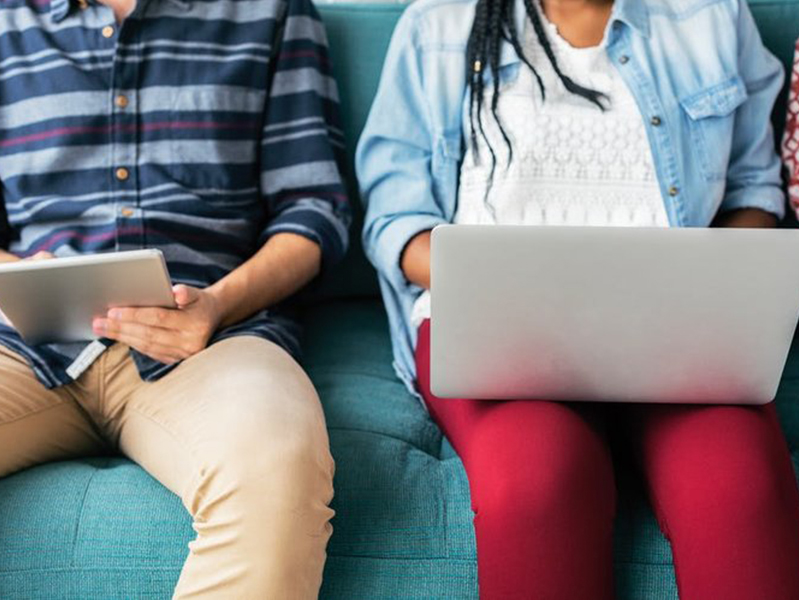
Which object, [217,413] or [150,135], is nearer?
[217,413]

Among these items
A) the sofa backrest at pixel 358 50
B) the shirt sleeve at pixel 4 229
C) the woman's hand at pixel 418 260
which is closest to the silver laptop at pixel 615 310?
the woman's hand at pixel 418 260

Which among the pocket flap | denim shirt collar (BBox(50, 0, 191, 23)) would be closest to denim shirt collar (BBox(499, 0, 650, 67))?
the pocket flap

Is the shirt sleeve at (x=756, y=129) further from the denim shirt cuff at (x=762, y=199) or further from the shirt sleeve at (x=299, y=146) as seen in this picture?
the shirt sleeve at (x=299, y=146)

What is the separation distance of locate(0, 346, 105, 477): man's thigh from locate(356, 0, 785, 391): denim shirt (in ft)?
1.47

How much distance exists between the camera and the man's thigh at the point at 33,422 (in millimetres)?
1030

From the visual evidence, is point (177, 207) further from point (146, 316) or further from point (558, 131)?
point (558, 131)

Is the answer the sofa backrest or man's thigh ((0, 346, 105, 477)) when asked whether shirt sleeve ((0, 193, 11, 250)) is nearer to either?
man's thigh ((0, 346, 105, 477))

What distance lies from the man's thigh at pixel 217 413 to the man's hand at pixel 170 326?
23mm

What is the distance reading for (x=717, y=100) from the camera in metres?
1.22

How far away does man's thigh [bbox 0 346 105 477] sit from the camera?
Result: 1030mm

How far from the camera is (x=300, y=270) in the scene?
1240 mm

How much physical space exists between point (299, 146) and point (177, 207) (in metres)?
0.20

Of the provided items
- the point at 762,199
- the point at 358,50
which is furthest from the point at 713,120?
the point at 358,50

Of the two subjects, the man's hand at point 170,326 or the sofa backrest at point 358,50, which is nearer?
the man's hand at point 170,326
